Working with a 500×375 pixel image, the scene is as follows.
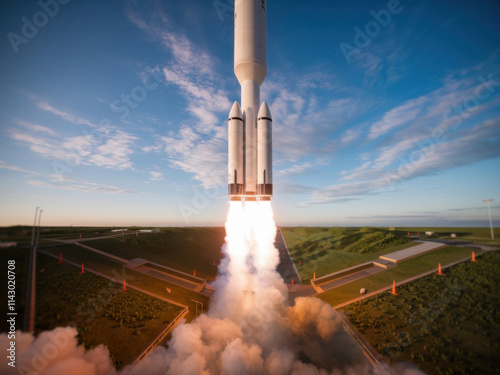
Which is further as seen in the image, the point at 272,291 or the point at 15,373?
the point at 272,291

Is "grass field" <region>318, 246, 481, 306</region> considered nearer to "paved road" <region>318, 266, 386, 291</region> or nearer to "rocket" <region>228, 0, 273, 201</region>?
"paved road" <region>318, 266, 386, 291</region>

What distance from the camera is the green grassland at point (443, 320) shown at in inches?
549

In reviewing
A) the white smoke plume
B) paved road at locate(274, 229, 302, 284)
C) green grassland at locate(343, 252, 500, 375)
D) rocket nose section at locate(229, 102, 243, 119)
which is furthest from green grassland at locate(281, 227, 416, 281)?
rocket nose section at locate(229, 102, 243, 119)

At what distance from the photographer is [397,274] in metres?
25.2

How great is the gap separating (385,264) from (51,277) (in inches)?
1440

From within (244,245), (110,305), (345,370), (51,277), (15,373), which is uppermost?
(244,245)

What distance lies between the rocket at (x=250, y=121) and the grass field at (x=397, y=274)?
13.6 m

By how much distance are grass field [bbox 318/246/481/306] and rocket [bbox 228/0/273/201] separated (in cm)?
1360

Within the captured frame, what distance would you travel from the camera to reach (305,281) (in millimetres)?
30406

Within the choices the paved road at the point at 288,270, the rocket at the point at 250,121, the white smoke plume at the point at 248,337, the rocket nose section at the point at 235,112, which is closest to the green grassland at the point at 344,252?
the paved road at the point at 288,270

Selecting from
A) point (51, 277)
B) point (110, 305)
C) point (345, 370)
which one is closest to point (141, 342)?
point (110, 305)

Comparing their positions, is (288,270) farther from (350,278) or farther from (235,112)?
(235,112)

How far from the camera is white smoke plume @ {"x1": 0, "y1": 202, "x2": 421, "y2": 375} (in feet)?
48.7

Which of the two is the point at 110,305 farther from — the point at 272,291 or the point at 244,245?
the point at 272,291
